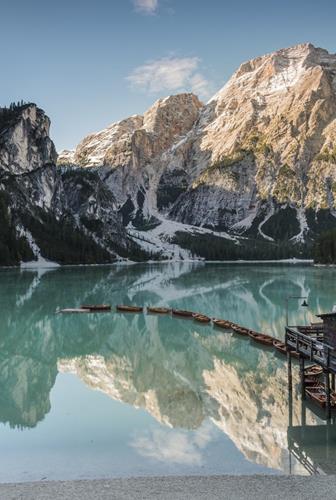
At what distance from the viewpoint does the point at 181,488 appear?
17500 mm

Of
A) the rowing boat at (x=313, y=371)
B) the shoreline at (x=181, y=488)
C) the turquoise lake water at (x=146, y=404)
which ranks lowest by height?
the turquoise lake water at (x=146, y=404)

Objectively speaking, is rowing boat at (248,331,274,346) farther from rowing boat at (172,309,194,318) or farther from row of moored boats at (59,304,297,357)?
rowing boat at (172,309,194,318)

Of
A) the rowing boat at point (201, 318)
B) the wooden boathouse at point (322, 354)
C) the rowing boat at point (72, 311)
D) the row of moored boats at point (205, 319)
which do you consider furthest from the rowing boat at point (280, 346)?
the rowing boat at point (72, 311)

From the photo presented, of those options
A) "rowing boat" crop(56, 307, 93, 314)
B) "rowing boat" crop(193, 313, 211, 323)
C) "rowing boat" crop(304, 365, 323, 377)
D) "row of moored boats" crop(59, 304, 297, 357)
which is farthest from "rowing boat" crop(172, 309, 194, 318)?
"rowing boat" crop(304, 365, 323, 377)

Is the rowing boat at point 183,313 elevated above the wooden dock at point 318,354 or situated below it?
below

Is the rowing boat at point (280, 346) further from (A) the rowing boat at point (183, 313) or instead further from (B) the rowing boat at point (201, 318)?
(A) the rowing boat at point (183, 313)

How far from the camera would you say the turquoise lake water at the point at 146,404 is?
22.2m

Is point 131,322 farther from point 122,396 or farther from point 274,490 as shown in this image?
point 274,490

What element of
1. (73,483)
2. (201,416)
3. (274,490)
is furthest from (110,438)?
(274,490)

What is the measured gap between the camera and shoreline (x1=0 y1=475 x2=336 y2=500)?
16.8 metres

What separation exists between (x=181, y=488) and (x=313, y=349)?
14.2 m

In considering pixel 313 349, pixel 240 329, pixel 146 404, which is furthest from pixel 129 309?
pixel 313 349

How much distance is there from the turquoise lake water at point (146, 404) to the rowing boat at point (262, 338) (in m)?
1.00

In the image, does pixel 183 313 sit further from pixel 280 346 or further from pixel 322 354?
pixel 322 354
